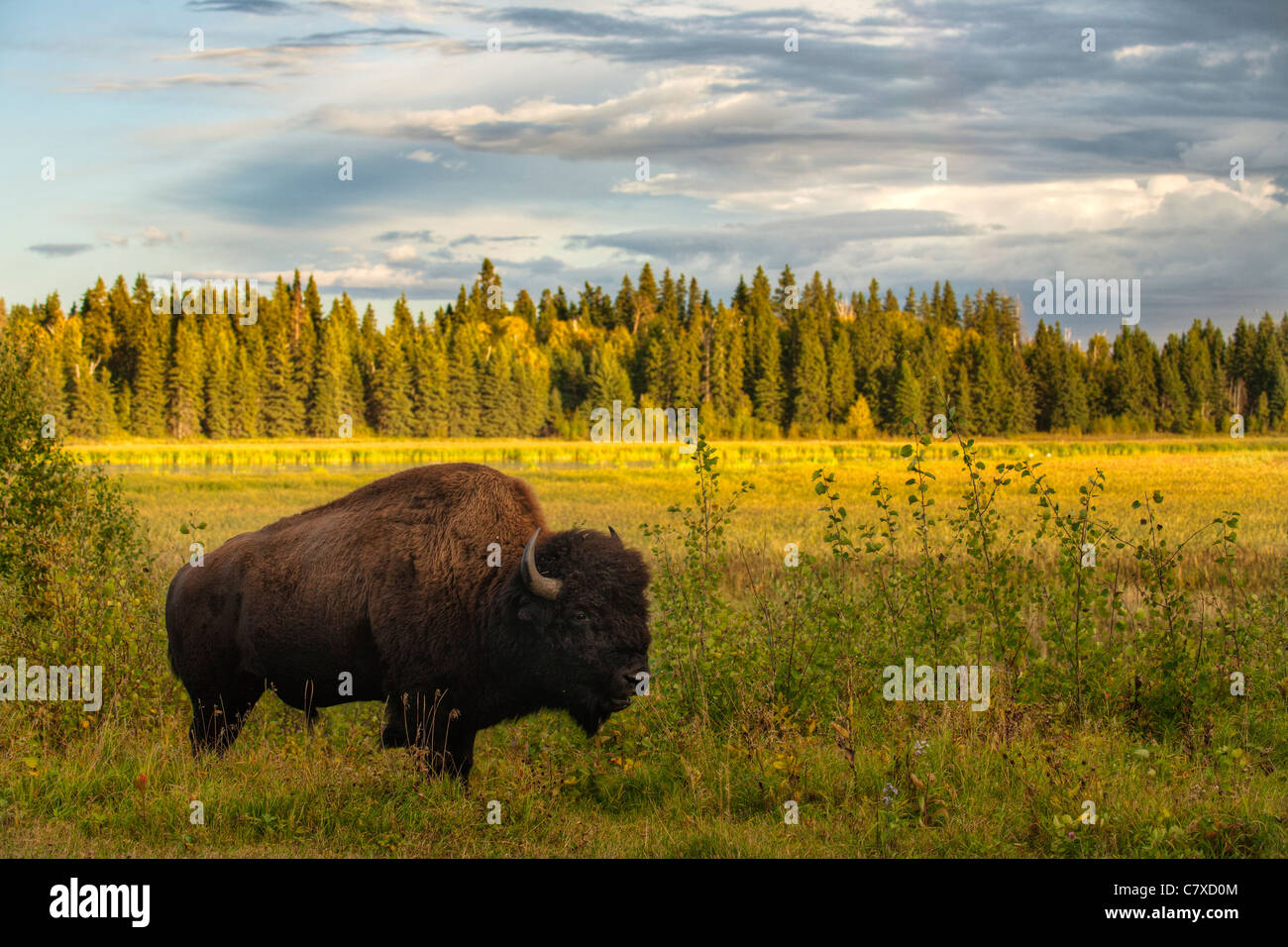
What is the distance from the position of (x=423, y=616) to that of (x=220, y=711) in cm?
234

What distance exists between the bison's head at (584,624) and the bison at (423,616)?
1cm

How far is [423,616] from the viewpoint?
7.65 metres

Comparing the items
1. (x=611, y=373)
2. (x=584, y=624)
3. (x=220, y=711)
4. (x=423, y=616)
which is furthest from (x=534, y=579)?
(x=611, y=373)

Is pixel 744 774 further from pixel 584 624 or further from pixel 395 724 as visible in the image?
pixel 395 724

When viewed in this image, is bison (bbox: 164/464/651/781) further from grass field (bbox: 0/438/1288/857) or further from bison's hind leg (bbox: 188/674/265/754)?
grass field (bbox: 0/438/1288/857)

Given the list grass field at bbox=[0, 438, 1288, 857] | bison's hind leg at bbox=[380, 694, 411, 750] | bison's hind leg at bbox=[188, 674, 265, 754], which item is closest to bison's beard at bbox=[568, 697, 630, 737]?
grass field at bbox=[0, 438, 1288, 857]

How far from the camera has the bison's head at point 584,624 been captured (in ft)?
23.6

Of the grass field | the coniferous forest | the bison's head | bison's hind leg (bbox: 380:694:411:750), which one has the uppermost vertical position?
the coniferous forest

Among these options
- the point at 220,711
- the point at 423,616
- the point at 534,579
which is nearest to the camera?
the point at 534,579

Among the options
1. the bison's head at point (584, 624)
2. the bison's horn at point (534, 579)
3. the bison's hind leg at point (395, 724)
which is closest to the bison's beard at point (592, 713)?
the bison's head at point (584, 624)

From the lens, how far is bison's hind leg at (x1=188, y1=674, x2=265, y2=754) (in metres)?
8.57

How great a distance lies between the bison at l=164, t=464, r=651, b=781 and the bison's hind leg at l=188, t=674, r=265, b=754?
0.6 inches

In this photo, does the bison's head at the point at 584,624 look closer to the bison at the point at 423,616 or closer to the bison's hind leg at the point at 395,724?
the bison at the point at 423,616
